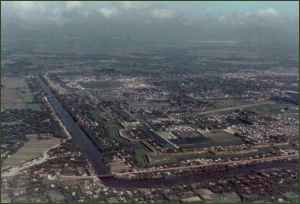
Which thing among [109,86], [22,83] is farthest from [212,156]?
[22,83]

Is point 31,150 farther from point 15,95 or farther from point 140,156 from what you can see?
point 15,95

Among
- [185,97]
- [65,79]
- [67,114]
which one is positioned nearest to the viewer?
[67,114]

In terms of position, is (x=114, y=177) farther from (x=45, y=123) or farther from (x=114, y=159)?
(x=45, y=123)

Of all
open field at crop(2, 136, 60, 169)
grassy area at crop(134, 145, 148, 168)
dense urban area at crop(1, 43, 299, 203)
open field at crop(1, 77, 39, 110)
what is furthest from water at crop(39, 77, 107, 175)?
open field at crop(1, 77, 39, 110)

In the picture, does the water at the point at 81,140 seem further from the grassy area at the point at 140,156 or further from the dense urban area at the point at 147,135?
the grassy area at the point at 140,156

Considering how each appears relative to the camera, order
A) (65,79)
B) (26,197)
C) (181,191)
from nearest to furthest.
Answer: (26,197) → (181,191) → (65,79)

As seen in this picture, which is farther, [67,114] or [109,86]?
[109,86]

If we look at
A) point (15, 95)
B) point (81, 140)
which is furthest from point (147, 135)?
point (15, 95)

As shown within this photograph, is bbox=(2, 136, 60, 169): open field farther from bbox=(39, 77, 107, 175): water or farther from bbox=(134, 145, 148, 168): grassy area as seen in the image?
bbox=(134, 145, 148, 168): grassy area
